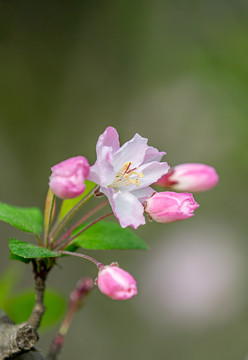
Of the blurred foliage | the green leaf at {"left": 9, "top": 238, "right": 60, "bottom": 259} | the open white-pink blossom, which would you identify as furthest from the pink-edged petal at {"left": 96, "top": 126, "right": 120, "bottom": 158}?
the blurred foliage

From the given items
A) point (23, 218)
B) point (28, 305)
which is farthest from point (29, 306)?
point (23, 218)

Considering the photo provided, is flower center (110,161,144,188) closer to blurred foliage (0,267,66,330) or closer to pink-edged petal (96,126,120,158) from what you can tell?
pink-edged petal (96,126,120,158)

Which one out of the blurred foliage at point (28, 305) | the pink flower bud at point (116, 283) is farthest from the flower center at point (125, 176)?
the blurred foliage at point (28, 305)

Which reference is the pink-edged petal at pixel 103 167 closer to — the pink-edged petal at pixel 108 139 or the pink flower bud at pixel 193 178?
the pink-edged petal at pixel 108 139

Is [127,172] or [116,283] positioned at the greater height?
[127,172]

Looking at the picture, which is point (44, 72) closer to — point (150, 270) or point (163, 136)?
point (163, 136)

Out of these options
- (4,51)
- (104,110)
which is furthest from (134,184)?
(4,51)

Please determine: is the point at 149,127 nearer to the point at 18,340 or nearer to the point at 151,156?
the point at 151,156
